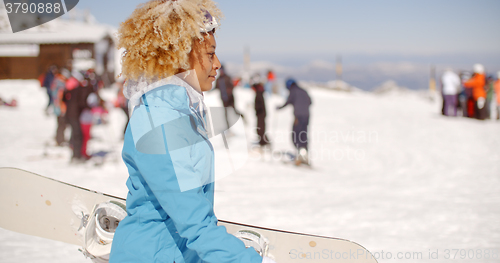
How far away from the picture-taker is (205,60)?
117 centimetres

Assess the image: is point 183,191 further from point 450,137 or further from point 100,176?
point 450,137

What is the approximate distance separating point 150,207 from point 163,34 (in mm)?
540

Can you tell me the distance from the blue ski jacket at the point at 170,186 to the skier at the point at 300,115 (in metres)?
5.79

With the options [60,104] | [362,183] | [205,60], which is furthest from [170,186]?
[60,104]

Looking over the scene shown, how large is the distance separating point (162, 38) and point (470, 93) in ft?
41.9

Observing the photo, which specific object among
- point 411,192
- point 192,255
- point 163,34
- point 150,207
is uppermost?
point 163,34

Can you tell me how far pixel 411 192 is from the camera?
543cm

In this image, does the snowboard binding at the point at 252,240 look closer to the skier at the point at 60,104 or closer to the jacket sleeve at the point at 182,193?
the jacket sleeve at the point at 182,193

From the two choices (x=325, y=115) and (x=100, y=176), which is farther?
(x=325, y=115)

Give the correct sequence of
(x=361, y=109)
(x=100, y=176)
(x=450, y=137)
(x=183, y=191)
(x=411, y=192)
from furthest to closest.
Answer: (x=361, y=109) < (x=450, y=137) < (x=100, y=176) < (x=411, y=192) < (x=183, y=191)

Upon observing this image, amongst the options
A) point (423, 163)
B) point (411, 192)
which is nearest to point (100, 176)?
point (411, 192)

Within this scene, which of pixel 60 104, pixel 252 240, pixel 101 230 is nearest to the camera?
pixel 101 230

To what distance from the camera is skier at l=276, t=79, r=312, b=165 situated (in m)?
6.83

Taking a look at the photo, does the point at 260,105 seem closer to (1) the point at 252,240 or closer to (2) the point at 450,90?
(1) the point at 252,240
